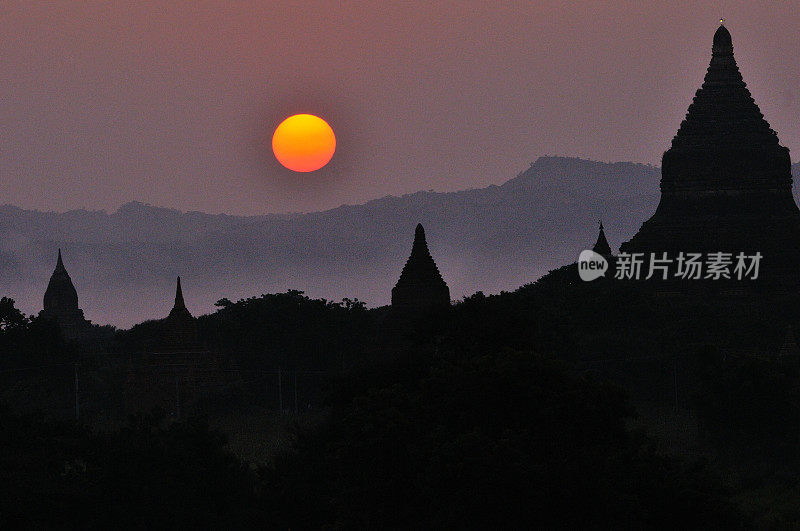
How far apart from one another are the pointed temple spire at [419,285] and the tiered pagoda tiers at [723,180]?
16.7m

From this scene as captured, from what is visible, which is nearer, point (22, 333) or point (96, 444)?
point (96, 444)

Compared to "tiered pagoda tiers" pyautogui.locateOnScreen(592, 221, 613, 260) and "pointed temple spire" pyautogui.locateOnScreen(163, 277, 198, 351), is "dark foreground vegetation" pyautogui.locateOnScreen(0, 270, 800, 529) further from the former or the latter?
"tiered pagoda tiers" pyautogui.locateOnScreen(592, 221, 613, 260)

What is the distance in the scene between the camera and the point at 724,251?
8712cm

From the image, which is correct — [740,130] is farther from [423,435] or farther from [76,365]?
[423,435]

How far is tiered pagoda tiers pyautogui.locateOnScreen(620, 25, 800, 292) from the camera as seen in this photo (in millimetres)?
86750

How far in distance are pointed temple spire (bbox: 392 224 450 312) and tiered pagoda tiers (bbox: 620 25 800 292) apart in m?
16.7

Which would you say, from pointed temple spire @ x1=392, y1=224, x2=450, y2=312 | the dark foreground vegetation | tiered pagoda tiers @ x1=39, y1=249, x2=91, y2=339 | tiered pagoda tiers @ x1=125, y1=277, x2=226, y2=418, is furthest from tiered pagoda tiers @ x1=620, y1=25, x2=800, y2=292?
tiered pagoda tiers @ x1=39, y1=249, x2=91, y2=339

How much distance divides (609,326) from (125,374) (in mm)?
20201

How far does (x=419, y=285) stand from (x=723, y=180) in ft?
67.4

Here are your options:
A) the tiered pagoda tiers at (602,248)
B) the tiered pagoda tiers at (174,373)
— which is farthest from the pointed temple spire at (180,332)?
the tiered pagoda tiers at (602,248)

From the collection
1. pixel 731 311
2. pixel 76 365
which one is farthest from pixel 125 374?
pixel 731 311

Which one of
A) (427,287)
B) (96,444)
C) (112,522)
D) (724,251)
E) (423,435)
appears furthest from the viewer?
(724,251)

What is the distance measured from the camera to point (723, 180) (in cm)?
8825

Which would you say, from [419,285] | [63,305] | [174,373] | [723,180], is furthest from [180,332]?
[63,305]
